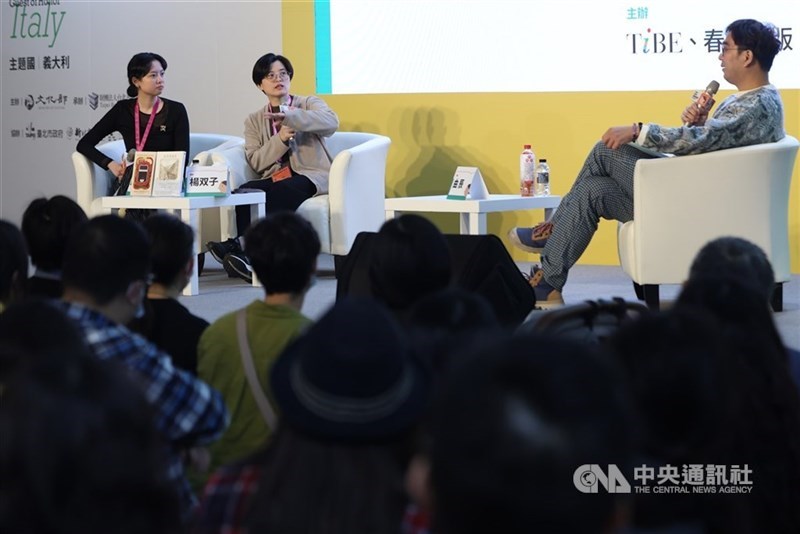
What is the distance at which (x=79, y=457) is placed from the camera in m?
1.05

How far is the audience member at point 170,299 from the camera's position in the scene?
103 inches

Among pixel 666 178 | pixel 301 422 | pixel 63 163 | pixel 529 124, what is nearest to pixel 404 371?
pixel 301 422

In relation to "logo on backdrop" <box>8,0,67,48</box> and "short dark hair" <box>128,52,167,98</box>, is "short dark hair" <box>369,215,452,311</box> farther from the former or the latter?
"logo on backdrop" <box>8,0,67,48</box>

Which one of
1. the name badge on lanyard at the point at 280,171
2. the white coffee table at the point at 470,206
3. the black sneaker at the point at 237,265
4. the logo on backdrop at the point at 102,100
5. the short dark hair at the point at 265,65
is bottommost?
the black sneaker at the point at 237,265

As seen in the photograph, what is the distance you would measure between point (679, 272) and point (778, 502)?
3641 millimetres

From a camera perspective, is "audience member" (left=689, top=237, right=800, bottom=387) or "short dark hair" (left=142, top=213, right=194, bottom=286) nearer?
"audience member" (left=689, top=237, right=800, bottom=387)

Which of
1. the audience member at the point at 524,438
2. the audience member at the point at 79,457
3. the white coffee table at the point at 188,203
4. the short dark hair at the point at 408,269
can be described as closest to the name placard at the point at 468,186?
the white coffee table at the point at 188,203

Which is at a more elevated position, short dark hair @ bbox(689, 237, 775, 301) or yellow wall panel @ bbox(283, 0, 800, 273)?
yellow wall panel @ bbox(283, 0, 800, 273)

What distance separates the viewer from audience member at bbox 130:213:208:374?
262cm

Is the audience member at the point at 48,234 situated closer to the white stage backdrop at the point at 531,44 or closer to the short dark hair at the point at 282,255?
the short dark hair at the point at 282,255

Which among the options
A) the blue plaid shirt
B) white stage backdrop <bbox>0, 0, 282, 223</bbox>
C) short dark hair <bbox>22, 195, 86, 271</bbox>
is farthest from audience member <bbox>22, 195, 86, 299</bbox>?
white stage backdrop <bbox>0, 0, 282, 223</bbox>

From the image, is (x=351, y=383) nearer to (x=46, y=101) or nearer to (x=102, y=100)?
(x=102, y=100)

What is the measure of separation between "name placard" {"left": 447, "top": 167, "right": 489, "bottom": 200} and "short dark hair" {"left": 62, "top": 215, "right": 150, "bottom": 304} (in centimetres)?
396

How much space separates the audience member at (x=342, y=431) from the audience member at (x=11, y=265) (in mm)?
1542
